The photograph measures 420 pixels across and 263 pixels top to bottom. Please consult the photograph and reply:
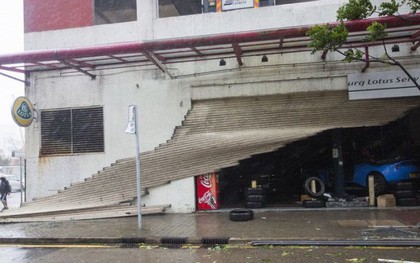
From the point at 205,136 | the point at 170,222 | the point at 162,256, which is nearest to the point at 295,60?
the point at 205,136

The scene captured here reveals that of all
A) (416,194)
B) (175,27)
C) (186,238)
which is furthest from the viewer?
(175,27)

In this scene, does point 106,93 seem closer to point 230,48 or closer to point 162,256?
point 230,48

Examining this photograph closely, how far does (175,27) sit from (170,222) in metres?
6.51

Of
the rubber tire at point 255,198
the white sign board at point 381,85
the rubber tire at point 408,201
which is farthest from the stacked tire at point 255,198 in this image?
the rubber tire at point 408,201

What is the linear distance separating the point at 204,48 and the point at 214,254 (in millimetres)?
6264

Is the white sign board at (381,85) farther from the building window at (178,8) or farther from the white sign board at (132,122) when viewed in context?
the white sign board at (132,122)

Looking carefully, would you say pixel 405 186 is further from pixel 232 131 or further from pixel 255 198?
pixel 232 131

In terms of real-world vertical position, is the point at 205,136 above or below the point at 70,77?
below

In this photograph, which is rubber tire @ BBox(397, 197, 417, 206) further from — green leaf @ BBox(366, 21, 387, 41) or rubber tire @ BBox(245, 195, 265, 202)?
green leaf @ BBox(366, 21, 387, 41)

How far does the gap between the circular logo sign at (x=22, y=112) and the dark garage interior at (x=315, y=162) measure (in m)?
6.73

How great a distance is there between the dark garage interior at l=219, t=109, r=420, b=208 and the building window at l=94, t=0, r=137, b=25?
6.56 m

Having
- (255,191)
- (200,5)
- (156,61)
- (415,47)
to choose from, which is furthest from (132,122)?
(415,47)

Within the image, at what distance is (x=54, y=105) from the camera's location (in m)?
14.1

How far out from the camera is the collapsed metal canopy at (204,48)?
1034cm
